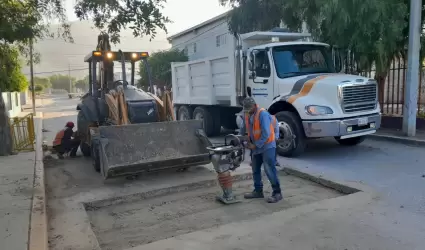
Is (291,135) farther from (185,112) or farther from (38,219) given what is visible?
(185,112)

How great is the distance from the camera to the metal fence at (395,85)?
1127cm

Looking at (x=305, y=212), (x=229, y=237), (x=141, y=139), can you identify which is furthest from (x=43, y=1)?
(x=305, y=212)

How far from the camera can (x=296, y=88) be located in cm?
845

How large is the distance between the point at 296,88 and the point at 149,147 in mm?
3526

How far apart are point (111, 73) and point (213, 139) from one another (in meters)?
4.02

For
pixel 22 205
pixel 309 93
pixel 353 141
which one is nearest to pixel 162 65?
pixel 353 141

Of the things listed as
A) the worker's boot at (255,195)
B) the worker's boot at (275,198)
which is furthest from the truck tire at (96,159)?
the worker's boot at (275,198)

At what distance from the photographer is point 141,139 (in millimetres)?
7004

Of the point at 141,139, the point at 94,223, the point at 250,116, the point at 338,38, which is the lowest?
the point at 94,223

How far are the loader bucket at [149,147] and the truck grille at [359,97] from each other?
3.15 metres

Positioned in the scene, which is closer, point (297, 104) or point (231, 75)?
point (297, 104)

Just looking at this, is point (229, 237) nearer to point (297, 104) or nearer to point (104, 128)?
point (104, 128)

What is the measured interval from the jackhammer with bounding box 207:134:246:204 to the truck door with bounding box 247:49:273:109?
3.59m

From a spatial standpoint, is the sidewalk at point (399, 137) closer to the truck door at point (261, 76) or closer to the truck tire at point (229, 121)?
the truck door at point (261, 76)
